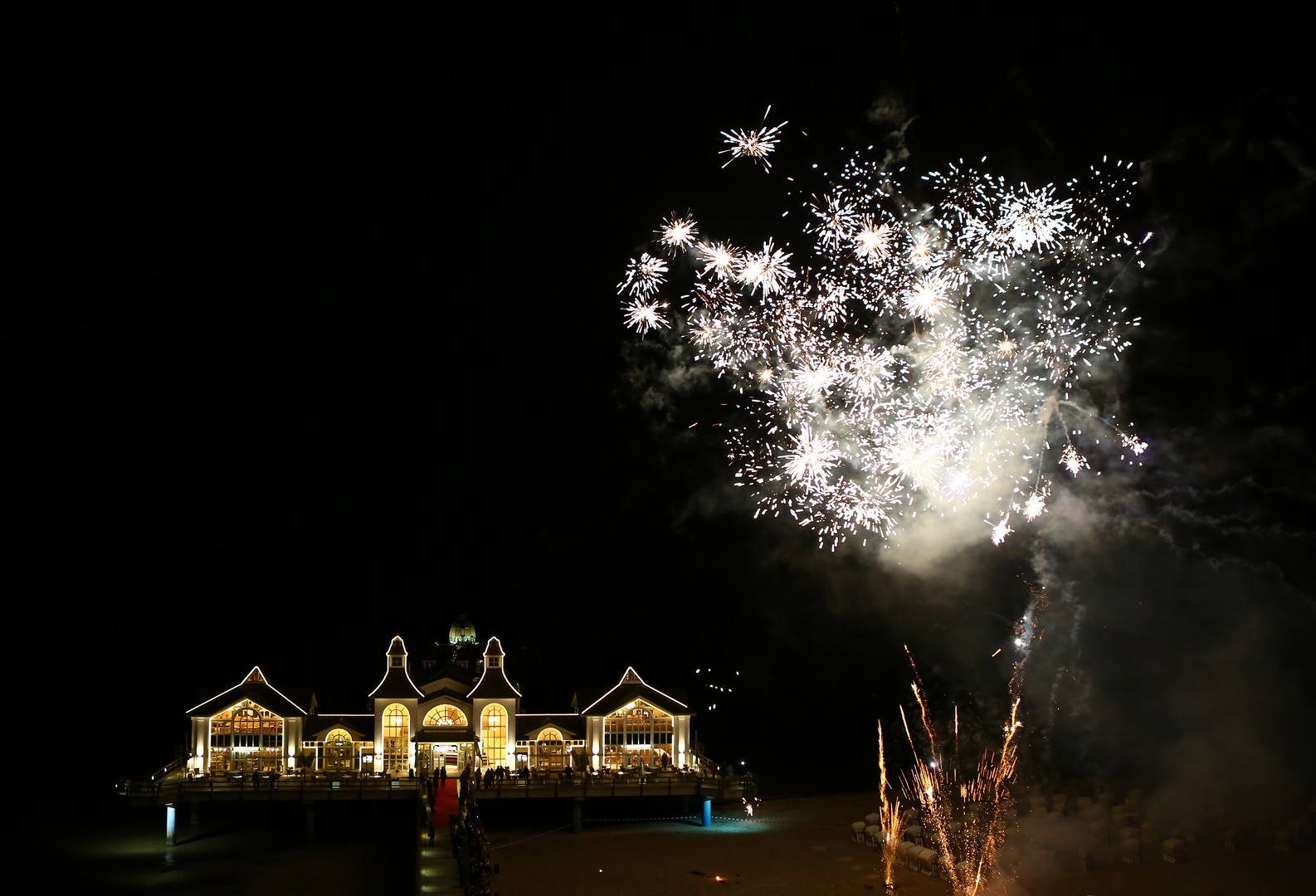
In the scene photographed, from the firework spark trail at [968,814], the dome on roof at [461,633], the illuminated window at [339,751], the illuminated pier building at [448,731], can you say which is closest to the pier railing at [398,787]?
the illuminated pier building at [448,731]

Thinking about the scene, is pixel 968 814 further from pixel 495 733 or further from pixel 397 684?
pixel 397 684

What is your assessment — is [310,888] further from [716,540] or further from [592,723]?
[716,540]

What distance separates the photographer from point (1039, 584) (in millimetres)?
38062

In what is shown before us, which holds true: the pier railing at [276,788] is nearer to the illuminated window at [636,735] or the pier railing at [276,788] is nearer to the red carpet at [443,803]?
the red carpet at [443,803]

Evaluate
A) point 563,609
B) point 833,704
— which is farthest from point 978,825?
point 563,609

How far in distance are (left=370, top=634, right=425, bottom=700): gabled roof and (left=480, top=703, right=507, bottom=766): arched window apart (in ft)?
7.55

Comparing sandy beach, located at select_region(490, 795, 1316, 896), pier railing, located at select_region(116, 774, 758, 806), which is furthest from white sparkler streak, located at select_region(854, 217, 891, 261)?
pier railing, located at select_region(116, 774, 758, 806)

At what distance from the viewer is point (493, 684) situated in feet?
113

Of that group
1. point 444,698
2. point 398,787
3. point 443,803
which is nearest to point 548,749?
point 444,698

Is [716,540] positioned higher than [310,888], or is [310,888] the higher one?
[716,540]

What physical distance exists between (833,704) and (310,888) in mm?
32880

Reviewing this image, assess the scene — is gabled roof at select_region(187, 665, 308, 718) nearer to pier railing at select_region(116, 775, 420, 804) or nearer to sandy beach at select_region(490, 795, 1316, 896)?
pier railing at select_region(116, 775, 420, 804)

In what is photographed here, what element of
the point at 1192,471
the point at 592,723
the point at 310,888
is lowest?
the point at 310,888

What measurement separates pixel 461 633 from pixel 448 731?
14.1 meters
